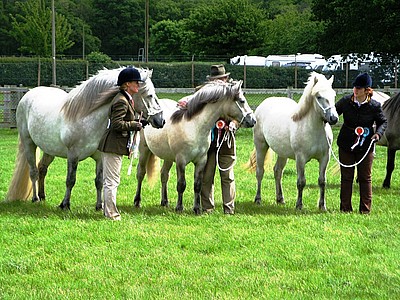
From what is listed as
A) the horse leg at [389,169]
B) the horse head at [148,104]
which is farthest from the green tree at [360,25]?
the horse head at [148,104]

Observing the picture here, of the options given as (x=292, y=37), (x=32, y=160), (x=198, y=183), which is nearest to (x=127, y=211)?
(x=198, y=183)

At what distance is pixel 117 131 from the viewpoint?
9.01 metres

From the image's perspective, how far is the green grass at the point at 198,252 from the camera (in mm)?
6062

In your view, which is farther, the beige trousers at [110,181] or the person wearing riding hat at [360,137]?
the person wearing riding hat at [360,137]

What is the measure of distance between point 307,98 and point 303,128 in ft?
1.47

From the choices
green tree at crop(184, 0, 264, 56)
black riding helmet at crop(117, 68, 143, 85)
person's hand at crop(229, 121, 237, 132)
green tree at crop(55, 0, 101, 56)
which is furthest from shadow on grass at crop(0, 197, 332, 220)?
green tree at crop(55, 0, 101, 56)

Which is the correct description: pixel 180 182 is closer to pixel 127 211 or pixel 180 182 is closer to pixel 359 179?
pixel 127 211

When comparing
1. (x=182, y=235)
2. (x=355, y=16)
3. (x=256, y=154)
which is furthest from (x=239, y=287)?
(x=355, y=16)

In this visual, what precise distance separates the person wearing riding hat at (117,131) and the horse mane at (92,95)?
0.18m

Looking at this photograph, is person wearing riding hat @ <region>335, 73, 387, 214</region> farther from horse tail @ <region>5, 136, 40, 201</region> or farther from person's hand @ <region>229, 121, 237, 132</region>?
horse tail @ <region>5, 136, 40, 201</region>

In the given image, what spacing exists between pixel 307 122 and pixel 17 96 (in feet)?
52.3

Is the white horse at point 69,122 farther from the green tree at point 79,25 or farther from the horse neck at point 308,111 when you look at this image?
the green tree at point 79,25

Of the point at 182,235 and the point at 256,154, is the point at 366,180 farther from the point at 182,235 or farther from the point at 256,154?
the point at 182,235

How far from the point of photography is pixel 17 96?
23.8m
